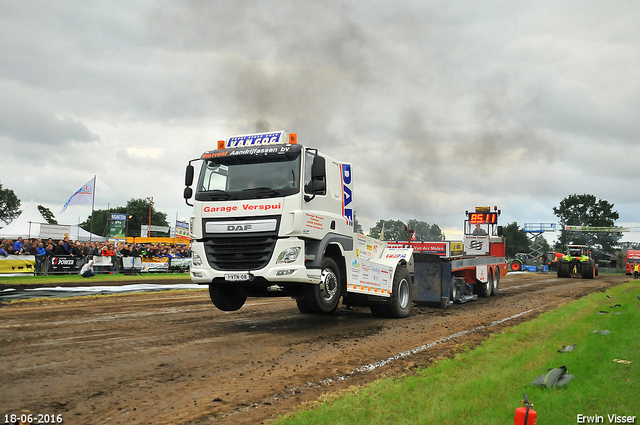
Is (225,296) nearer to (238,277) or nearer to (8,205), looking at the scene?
(238,277)

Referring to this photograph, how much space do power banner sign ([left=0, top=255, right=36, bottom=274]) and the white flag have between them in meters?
13.0

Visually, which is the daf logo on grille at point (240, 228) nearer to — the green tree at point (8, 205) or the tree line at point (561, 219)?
the tree line at point (561, 219)

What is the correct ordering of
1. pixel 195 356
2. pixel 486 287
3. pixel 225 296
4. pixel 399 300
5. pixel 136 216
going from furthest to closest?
pixel 136 216 → pixel 486 287 → pixel 399 300 → pixel 225 296 → pixel 195 356

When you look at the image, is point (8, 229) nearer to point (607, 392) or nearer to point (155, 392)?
point (155, 392)

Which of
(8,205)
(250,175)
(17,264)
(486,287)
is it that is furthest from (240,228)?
(8,205)

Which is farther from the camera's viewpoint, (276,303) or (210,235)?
(276,303)

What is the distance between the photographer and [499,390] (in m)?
4.90

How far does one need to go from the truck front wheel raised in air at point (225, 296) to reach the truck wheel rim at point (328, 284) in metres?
1.58

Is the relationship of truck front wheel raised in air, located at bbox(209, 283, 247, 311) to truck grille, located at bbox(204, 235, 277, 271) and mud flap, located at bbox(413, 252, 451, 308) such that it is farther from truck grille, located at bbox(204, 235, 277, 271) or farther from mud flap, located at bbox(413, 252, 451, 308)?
mud flap, located at bbox(413, 252, 451, 308)

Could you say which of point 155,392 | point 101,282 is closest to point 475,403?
point 155,392

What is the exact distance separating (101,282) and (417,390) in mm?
16359

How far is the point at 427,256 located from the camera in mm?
13562

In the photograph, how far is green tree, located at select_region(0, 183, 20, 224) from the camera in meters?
105

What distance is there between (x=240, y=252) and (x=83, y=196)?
2862cm
